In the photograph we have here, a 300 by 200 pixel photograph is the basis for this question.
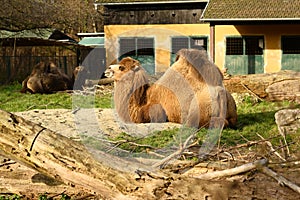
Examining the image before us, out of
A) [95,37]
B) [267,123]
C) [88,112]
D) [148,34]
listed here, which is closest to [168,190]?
[267,123]

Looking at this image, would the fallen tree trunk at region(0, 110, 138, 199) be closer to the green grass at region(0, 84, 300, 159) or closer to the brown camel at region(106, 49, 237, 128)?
the green grass at region(0, 84, 300, 159)

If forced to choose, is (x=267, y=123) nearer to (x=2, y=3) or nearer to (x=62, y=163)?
(x=62, y=163)

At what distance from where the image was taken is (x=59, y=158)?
12.5ft

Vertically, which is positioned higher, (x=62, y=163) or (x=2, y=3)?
(x=2, y=3)

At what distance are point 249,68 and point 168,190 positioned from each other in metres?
19.7

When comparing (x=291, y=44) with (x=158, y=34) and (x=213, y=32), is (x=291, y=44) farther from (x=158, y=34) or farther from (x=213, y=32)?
(x=158, y=34)

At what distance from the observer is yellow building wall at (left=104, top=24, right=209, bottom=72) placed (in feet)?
79.9

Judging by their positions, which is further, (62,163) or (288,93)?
(288,93)

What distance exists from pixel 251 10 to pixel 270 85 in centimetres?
909

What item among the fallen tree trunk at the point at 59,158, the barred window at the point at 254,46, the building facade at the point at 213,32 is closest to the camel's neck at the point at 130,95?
the fallen tree trunk at the point at 59,158

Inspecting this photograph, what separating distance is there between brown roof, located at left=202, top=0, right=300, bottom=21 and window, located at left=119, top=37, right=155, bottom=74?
4.20 metres

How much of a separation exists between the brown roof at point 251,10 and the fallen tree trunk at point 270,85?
288 inches

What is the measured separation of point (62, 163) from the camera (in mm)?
3799

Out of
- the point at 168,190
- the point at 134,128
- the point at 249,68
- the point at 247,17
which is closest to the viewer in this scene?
the point at 168,190
